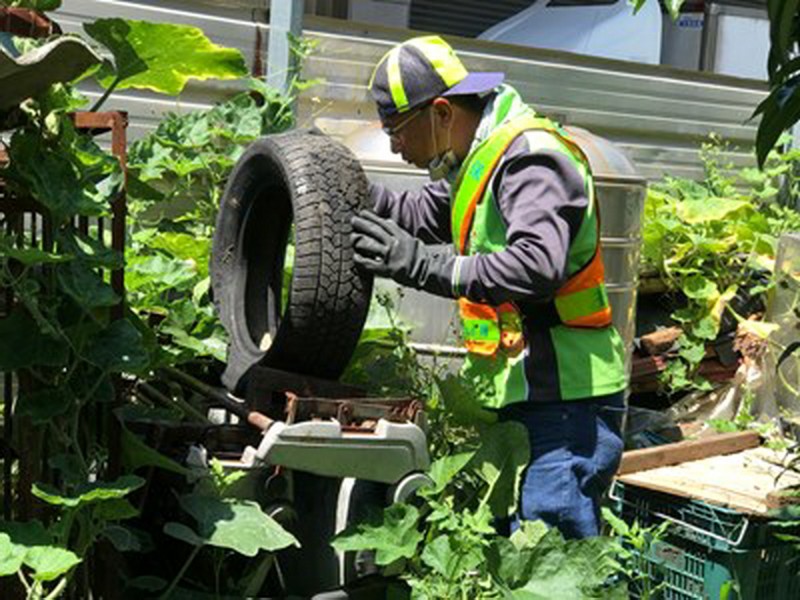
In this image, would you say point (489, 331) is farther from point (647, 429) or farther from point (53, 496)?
point (647, 429)

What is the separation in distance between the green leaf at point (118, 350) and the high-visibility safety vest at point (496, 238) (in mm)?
1112

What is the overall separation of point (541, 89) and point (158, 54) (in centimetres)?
405

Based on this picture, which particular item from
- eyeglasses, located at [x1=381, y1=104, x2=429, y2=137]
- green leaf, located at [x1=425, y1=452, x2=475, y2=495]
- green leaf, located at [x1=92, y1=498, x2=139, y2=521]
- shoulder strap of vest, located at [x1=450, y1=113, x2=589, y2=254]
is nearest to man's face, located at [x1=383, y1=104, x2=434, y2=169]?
eyeglasses, located at [x1=381, y1=104, x2=429, y2=137]

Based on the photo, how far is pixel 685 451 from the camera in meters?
5.12

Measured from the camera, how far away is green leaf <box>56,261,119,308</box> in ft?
9.02

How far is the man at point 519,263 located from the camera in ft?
11.5

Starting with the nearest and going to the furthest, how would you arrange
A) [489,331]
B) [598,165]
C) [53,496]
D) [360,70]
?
[53,496]
[489,331]
[598,165]
[360,70]

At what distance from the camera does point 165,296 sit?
3977mm

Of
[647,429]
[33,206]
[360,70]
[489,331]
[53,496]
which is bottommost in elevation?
[647,429]

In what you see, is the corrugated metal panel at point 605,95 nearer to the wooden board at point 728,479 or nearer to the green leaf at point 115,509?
the wooden board at point 728,479

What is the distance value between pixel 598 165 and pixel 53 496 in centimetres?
354

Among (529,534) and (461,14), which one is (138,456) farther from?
(461,14)

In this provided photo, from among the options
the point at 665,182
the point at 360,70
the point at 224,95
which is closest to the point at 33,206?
the point at 224,95

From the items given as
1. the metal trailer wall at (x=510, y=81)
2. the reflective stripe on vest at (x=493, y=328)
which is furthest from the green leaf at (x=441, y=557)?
the metal trailer wall at (x=510, y=81)
